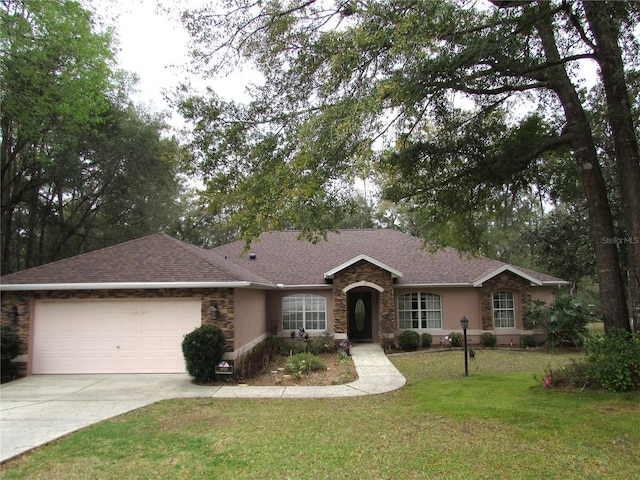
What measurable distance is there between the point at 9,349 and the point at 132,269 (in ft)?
11.7

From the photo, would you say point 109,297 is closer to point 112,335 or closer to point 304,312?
point 112,335

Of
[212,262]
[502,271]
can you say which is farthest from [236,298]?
[502,271]

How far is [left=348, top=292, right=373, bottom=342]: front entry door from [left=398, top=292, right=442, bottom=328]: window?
5.24ft

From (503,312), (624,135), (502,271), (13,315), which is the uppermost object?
(624,135)

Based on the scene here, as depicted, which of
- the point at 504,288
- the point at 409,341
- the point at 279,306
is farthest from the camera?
the point at 279,306

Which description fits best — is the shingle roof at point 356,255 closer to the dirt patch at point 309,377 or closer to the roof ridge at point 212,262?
the roof ridge at point 212,262

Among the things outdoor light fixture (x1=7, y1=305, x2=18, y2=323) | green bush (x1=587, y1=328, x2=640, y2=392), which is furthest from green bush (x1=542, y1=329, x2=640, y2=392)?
outdoor light fixture (x1=7, y1=305, x2=18, y2=323)

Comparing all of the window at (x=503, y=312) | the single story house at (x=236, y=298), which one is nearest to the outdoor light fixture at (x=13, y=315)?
the single story house at (x=236, y=298)

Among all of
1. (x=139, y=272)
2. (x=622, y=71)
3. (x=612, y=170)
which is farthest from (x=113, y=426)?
(x=612, y=170)

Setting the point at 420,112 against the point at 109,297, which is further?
the point at 109,297

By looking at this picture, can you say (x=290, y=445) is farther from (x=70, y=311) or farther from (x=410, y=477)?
(x=70, y=311)

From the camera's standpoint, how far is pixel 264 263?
18578 mm

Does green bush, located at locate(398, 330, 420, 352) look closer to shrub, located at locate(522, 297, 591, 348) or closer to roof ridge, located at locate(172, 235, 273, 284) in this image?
shrub, located at locate(522, 297, 591, 348)

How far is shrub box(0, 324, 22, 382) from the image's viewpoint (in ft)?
34.3
